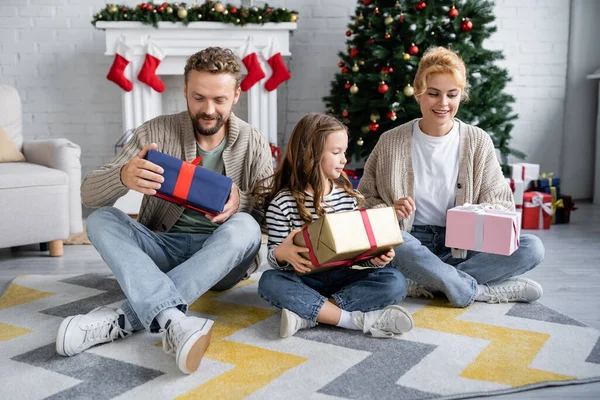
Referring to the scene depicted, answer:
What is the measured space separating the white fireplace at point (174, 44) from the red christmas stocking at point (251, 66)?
44 millimetres

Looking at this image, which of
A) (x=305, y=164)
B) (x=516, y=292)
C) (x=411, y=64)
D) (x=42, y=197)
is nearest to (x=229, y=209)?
(x=305, y=164)

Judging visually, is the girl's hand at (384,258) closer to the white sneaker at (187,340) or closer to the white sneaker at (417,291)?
the white sneaker at (417,291)

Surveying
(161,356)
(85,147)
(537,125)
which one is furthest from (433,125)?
(85,147)

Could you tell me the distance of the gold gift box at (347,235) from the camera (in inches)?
55.1

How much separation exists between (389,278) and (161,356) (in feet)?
2.11

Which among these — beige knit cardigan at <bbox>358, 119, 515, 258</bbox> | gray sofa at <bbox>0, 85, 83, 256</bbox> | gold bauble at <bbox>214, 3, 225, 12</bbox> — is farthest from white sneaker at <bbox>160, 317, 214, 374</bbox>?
gold bauble at <bbox>214, 3, 225, 12</bbox>

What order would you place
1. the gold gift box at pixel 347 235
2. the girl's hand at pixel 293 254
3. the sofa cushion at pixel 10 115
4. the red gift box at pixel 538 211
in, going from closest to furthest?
the gold gift box at pixel 347 235, the girl's hand at pixel 293 254, the sofa cushion at pixel 10 115, the red gift box at pixel 538 211

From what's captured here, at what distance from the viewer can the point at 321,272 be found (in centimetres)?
169

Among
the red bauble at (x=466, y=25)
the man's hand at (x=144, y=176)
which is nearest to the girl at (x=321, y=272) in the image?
the man's hand at (x=144, y=176)

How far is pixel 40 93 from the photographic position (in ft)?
13.4

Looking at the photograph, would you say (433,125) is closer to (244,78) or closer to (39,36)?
(244,78)

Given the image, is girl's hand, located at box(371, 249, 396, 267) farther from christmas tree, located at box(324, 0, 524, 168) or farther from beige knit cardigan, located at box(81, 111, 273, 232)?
christmas tree, located at box(324, 0, 524, 168)

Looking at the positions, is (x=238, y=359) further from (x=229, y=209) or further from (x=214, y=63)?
(x=214, y=63)

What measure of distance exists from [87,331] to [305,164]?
28.2 inches
